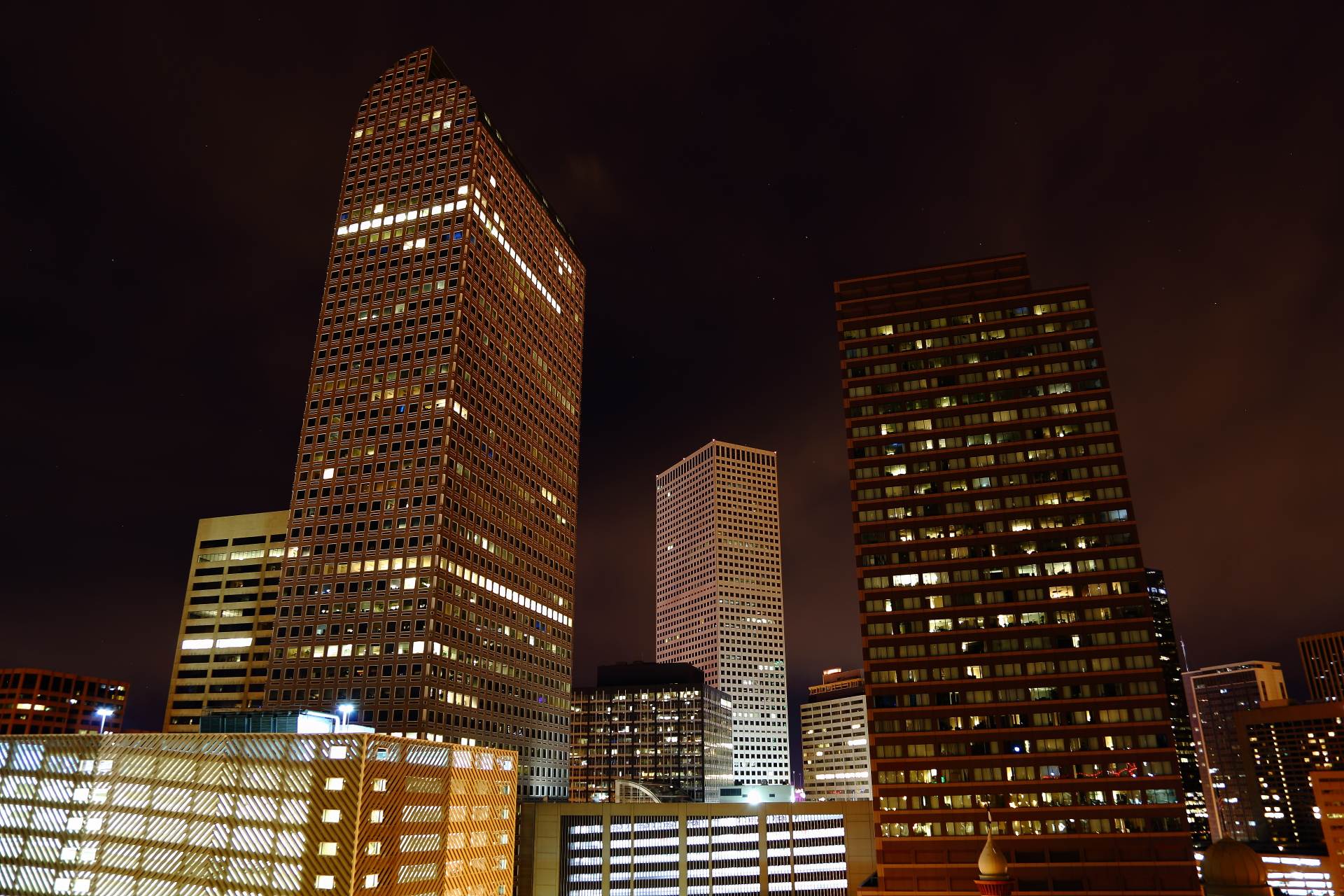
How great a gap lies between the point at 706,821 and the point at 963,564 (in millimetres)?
87348

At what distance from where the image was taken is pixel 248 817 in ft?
299

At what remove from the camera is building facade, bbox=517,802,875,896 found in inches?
6742

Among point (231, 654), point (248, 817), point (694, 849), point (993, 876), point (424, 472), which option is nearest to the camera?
point (993, 876)

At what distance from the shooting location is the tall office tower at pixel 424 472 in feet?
510

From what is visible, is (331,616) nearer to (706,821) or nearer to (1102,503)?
(706,821)

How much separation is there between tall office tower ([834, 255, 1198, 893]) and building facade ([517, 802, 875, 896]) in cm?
5806

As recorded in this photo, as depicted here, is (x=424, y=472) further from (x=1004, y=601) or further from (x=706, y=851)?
(x=1004, y=601)

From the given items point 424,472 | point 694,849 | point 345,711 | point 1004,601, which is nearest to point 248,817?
point 345,711

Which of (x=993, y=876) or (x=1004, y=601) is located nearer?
(x=993, y=876)

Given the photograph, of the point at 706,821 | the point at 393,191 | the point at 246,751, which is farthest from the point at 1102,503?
the point at 393,191

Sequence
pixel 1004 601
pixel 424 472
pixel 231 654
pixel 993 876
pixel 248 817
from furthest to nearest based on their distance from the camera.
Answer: pixel 231 654, pixel 424 472, pixel 1004 601, pixel 248 817, pixel 993 876

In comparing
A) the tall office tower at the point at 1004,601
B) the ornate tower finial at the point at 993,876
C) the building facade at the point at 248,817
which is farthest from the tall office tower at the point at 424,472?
the ornate tower finial at the point at 993,876

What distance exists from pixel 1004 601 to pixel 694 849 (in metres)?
91.5

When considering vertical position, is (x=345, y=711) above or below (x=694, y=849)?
above
